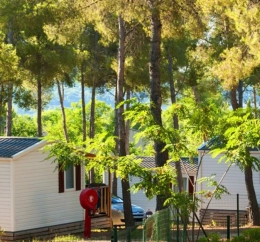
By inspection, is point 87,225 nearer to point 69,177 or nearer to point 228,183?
point 69,177

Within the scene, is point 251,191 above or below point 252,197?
above

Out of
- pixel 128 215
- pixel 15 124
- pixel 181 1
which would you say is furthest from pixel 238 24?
pixel 15 124

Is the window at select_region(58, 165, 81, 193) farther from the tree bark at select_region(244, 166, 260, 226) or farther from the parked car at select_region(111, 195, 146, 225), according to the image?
the tree bark at select_region(244, 166, 260, 226)

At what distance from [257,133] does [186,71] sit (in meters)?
23.0

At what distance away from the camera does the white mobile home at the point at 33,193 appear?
2427 cm

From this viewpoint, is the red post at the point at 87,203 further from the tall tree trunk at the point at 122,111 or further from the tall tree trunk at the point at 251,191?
the tall tree trunk at the point at 251,191

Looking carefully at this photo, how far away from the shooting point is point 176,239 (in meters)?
18.6

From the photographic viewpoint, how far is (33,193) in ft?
82.3

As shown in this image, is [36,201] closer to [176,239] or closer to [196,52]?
[176,239]

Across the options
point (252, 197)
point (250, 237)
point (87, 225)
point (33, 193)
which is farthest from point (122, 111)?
point (250, 237)

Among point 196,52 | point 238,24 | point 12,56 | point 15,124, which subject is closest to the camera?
point 238,24

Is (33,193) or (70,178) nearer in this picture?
(33,193)

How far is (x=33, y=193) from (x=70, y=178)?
6.72 ft

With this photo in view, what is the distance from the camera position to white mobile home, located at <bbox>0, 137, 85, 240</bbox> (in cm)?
2427
